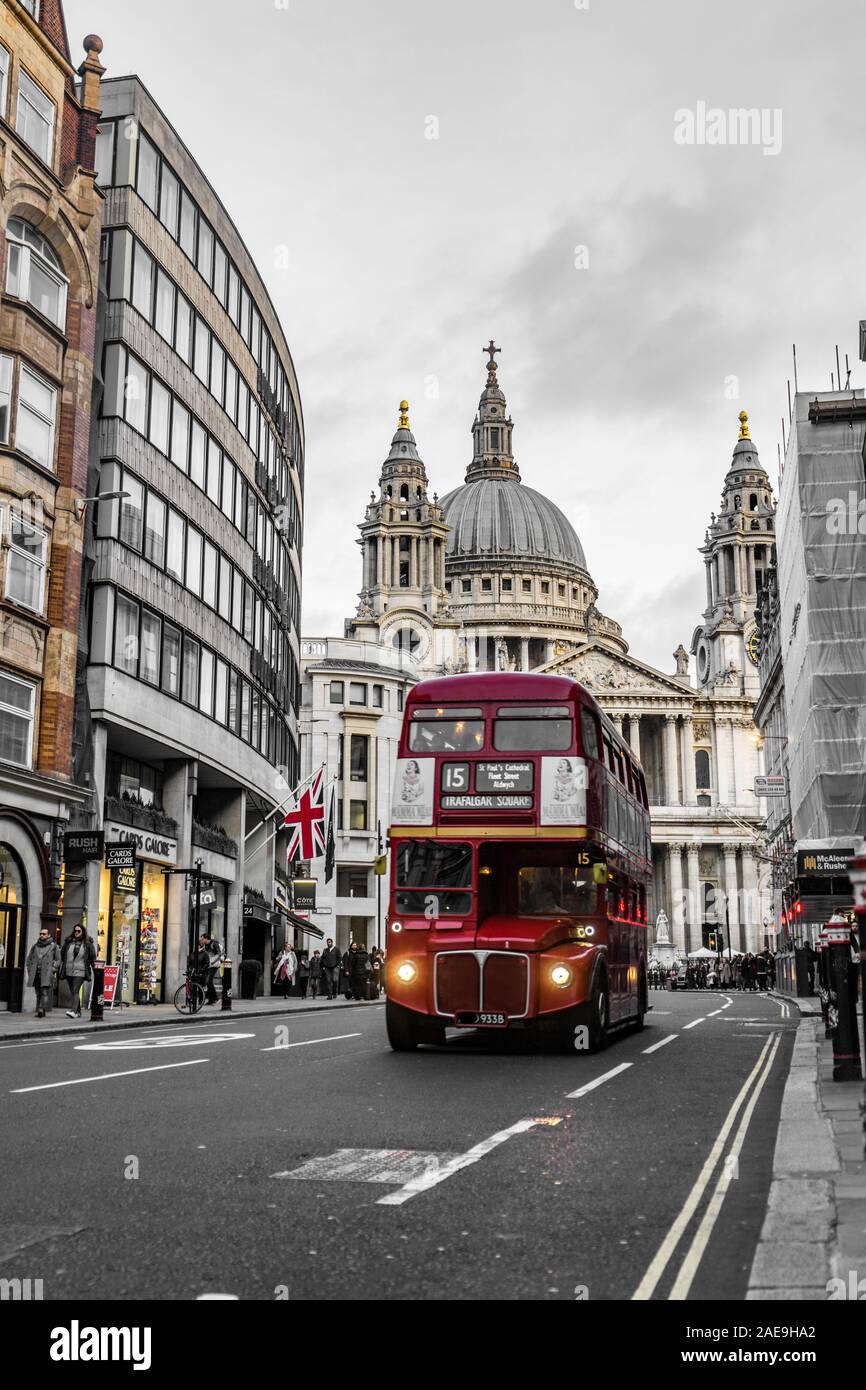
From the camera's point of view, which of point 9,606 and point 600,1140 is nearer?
point 600,1140

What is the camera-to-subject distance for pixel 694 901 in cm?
11638

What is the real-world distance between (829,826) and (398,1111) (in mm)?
33726

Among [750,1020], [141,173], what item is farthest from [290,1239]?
[141,173]

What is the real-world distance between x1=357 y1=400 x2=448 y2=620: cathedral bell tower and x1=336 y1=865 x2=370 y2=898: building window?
3489 centimetres

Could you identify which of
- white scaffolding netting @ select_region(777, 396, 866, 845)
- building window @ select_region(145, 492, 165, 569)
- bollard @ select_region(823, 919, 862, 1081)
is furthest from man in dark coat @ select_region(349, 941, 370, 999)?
bollard @ select_region(823, 919, 862, 1081)

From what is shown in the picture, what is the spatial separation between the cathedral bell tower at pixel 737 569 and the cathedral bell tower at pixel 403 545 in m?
24.9

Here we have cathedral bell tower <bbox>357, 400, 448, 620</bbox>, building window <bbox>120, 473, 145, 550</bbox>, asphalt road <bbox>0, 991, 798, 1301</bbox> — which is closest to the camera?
asphalt road <bbox>0, 991, 798, 1301</bbox>

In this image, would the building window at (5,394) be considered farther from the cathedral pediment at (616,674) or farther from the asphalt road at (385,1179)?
the cathedral pediment at (616,674)

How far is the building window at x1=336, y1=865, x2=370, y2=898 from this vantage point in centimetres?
9194

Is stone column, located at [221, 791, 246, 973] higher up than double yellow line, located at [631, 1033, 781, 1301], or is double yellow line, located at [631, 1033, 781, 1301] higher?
stone column, located at [221, 791, 246, 973]

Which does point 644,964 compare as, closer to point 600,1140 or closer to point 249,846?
point 600,1140

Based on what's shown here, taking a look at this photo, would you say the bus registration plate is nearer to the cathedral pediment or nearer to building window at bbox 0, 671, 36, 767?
building window at bbox 0, 671, 36, 767

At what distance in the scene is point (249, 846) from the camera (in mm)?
49625

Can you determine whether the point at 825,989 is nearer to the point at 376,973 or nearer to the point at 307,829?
the point at 307,829
